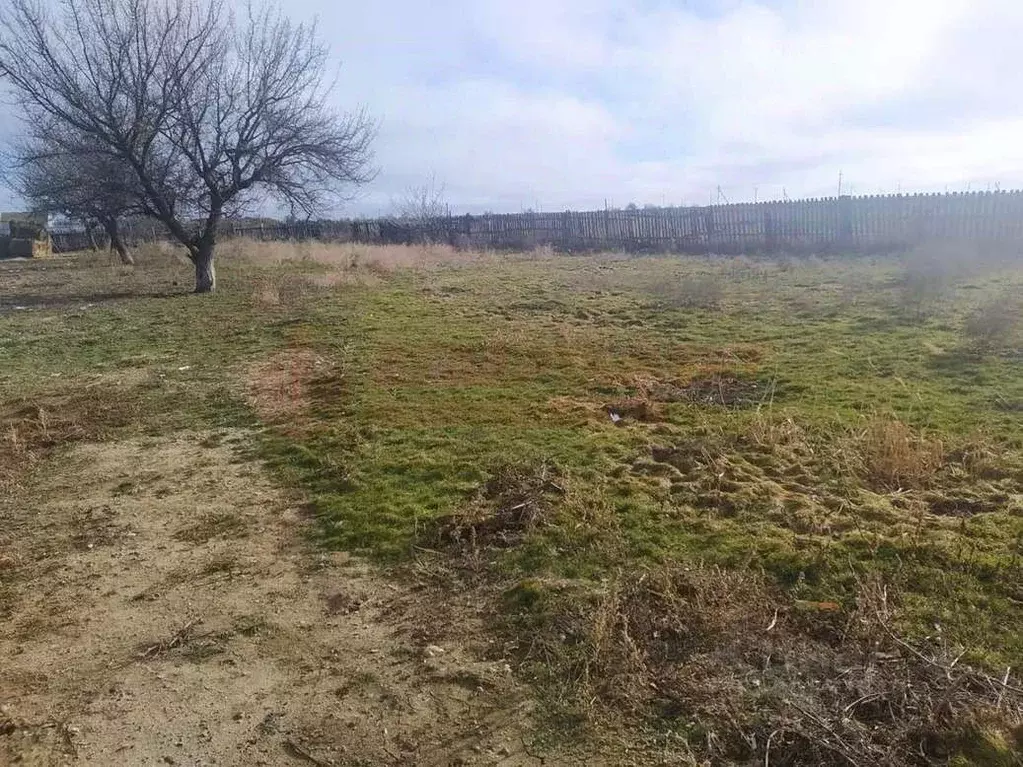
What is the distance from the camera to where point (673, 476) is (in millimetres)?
5379

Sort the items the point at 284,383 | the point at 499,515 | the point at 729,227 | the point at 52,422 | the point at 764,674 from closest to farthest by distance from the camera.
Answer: the point at 764,674 < the point at 499,515 < the point at 52,422 < the point at 284,383 < the point at 729,227

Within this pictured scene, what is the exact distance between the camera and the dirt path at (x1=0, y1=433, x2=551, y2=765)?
3000 mm

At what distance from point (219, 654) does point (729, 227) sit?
24.9 meters

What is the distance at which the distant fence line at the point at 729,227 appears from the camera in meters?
21.2

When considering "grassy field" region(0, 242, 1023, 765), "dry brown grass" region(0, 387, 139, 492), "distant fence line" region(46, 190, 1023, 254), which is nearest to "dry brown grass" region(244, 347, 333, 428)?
"grassy field" region(0, 242, 1023, 765)

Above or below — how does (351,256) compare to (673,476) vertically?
above

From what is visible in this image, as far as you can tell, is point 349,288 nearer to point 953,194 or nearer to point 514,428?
point 514,428

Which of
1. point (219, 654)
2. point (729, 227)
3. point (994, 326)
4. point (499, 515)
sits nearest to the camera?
point (219, 654)

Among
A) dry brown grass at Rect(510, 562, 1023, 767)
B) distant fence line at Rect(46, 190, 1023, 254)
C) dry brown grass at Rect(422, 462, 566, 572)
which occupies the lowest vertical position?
dry brown grass at Rect(510, 562, 1023, 767)

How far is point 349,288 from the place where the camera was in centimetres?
1670

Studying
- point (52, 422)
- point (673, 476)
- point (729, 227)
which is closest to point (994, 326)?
point (673, 476)

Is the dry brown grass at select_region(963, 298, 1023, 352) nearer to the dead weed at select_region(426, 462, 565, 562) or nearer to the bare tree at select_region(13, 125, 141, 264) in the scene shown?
the dead weed at select_region(426, 462, 565, 562)

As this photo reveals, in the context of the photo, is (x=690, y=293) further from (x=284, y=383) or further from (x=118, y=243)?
(x=118, y=243)

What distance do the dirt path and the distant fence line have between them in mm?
20987
